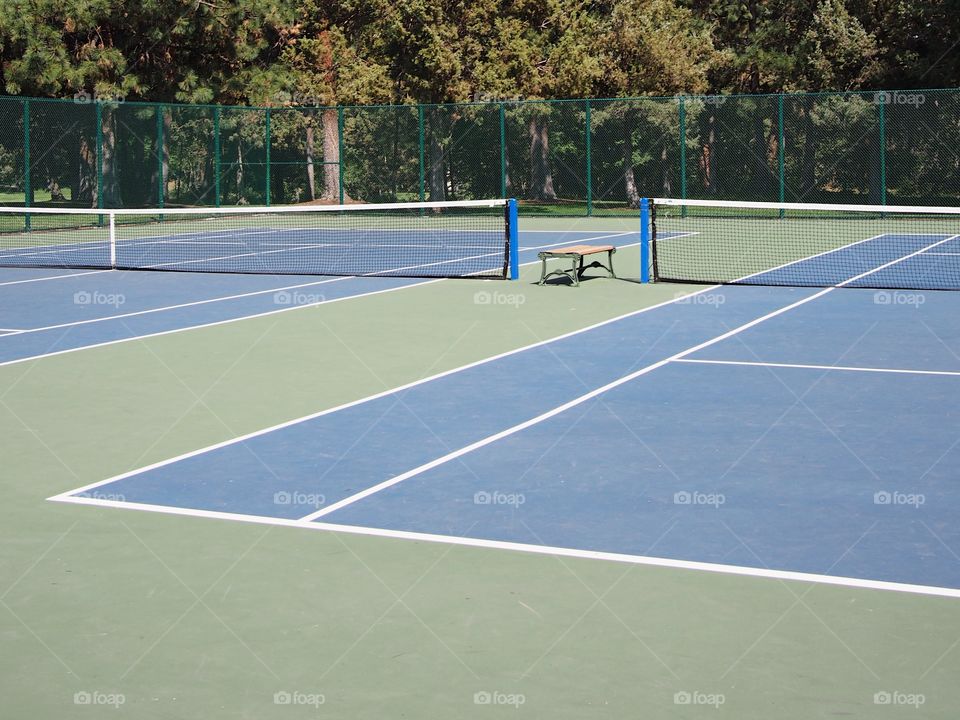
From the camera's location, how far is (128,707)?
5027mm

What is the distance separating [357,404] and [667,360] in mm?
3452

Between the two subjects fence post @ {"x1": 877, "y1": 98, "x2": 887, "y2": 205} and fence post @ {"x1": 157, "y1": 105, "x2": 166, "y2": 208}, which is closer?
fence post @ {"x1": 877, "y1": 98, "x2": 887, "y2": 205}

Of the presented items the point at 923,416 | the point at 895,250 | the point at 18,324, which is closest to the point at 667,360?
the point at 923,416

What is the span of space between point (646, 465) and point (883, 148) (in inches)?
1030

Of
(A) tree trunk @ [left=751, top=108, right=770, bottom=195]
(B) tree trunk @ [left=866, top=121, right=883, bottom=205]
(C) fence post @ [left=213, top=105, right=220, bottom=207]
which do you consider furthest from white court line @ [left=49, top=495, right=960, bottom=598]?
(A) tree trunk @ [left=751, top=108, right=770, bottom=195]

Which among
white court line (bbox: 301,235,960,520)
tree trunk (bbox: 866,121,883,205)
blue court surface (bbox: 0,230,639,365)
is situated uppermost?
tree trunk (bbox: 866,121,883,205)

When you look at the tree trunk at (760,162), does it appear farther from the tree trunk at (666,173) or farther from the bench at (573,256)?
the bench at (573,256)

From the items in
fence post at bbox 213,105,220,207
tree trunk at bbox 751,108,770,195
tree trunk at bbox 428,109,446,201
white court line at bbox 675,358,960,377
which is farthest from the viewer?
tree trunk at bbox 428,109,446,201

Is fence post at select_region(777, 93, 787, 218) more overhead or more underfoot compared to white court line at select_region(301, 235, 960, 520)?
more overhead

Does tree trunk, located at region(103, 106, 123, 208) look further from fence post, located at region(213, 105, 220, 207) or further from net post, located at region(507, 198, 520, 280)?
net post, located at region(507, 198, 520, 280)

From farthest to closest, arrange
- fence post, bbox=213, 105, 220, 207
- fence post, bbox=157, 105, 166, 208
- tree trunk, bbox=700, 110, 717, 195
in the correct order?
tree trunk, bbox=700, 110, 717, 195 < fence post, bbox=213, 105, 220, 207 < fence post, bbox=157, 105, 166, 208

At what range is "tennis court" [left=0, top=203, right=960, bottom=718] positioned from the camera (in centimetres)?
530

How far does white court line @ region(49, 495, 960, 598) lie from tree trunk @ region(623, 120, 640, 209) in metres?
29.5

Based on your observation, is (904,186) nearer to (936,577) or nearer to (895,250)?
(895,250)
